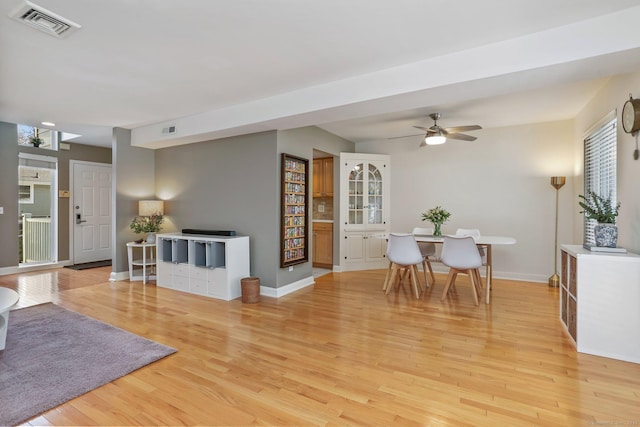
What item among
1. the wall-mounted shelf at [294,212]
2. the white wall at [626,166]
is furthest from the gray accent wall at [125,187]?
the white wall at [626,166]

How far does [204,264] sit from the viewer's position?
14.4 ft

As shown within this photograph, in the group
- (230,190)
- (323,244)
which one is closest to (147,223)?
(230,190)

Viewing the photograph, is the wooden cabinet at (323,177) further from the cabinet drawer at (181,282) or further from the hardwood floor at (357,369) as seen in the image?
the cabinet drawer at (181,282)

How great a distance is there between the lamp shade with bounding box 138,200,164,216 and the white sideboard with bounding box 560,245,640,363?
559 centimetres

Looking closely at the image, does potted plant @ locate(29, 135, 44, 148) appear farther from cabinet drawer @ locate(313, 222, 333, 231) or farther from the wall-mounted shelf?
cabinet drawer @ locate(313, 222, 333, 231)

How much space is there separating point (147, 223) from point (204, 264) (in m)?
1.62

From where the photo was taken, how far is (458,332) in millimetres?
3002

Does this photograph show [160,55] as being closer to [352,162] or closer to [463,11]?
[463,11]

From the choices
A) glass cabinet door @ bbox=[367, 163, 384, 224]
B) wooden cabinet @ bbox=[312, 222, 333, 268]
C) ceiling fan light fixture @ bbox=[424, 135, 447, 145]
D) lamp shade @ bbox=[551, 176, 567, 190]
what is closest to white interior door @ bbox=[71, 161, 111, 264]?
wooden cabinet @ bbox=[312, 222, 333, 268]

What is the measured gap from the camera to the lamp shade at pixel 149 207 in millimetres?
5176

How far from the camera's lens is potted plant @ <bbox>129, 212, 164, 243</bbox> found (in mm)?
5062

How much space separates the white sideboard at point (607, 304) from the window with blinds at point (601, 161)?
459 mm

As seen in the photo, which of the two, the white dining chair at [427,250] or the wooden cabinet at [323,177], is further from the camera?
the wooden cabinet at [323,177]

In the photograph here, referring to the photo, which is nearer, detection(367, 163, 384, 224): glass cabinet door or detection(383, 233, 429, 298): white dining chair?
detection(383, 233, 429, 298): white dining chair
